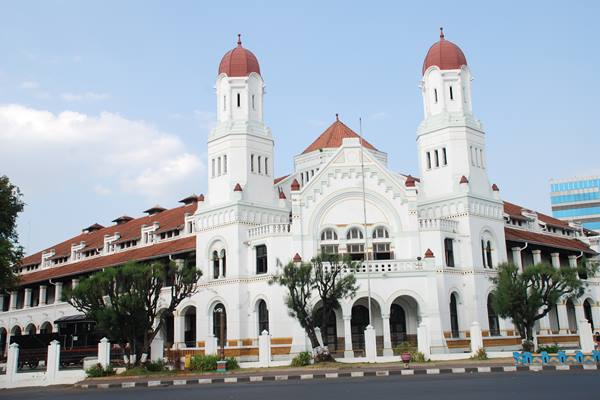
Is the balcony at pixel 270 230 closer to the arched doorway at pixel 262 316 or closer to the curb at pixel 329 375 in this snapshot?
the arched doorway at pixel 262 316

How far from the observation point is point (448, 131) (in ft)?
138

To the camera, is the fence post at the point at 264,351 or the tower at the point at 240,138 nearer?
the fence post at the point at 264,351

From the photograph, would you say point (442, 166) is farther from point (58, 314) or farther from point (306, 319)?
point (58, 314)

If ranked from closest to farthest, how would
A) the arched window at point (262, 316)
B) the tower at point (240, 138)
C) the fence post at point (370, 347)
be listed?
the fence post at point (370, 347) → the arched window at point (262, 316) → the tower at point (240, 138)

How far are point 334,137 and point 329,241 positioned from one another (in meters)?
13.0

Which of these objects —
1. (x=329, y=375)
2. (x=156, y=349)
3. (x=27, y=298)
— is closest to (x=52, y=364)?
(x=156, y=349)

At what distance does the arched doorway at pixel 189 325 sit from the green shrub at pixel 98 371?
12.4 metres

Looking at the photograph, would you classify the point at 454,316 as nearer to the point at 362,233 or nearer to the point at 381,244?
the point at 381,244

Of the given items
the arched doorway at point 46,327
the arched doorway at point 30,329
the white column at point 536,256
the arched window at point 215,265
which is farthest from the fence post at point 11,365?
the white column at point 536,256

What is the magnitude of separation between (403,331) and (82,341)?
2089 centimetres

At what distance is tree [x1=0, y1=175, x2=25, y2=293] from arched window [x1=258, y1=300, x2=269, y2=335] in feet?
47.9

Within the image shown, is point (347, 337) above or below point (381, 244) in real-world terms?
below

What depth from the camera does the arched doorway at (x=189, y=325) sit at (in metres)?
43.8

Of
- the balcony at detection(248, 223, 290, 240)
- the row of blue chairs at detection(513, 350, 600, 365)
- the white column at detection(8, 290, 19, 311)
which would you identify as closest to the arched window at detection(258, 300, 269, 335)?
the balcony at detection(248, 223, 290, 240)
